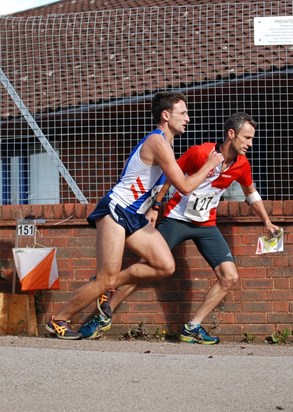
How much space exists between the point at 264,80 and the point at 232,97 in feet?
1.21

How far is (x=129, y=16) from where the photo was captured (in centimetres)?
1157

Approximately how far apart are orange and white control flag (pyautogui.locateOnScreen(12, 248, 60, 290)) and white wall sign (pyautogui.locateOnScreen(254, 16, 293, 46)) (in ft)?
9.51

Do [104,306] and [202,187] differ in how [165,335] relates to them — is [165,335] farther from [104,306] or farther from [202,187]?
[202,187]

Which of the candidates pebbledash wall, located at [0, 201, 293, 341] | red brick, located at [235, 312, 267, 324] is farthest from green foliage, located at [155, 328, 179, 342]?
red brick, located at [235, 312, 267, 324]

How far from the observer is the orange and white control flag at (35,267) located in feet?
34.2

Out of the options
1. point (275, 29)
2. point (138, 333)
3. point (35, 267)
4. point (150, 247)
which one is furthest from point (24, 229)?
point (275, 29)

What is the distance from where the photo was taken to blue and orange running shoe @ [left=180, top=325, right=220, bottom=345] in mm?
10055

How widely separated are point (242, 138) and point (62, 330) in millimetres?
2280

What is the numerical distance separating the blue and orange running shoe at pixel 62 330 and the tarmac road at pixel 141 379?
0.99 feet

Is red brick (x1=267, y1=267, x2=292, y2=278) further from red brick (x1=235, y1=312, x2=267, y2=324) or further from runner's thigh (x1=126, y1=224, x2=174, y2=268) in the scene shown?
runner's thigh (x1=126, y1=224, x2=174, y2=268)

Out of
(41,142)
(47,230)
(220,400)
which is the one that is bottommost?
(220,400)

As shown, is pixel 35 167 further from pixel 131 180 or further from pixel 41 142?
pixel 131 180

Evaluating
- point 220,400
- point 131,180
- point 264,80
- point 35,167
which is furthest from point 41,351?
point 264,80

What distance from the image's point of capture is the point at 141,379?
780 centimetres
